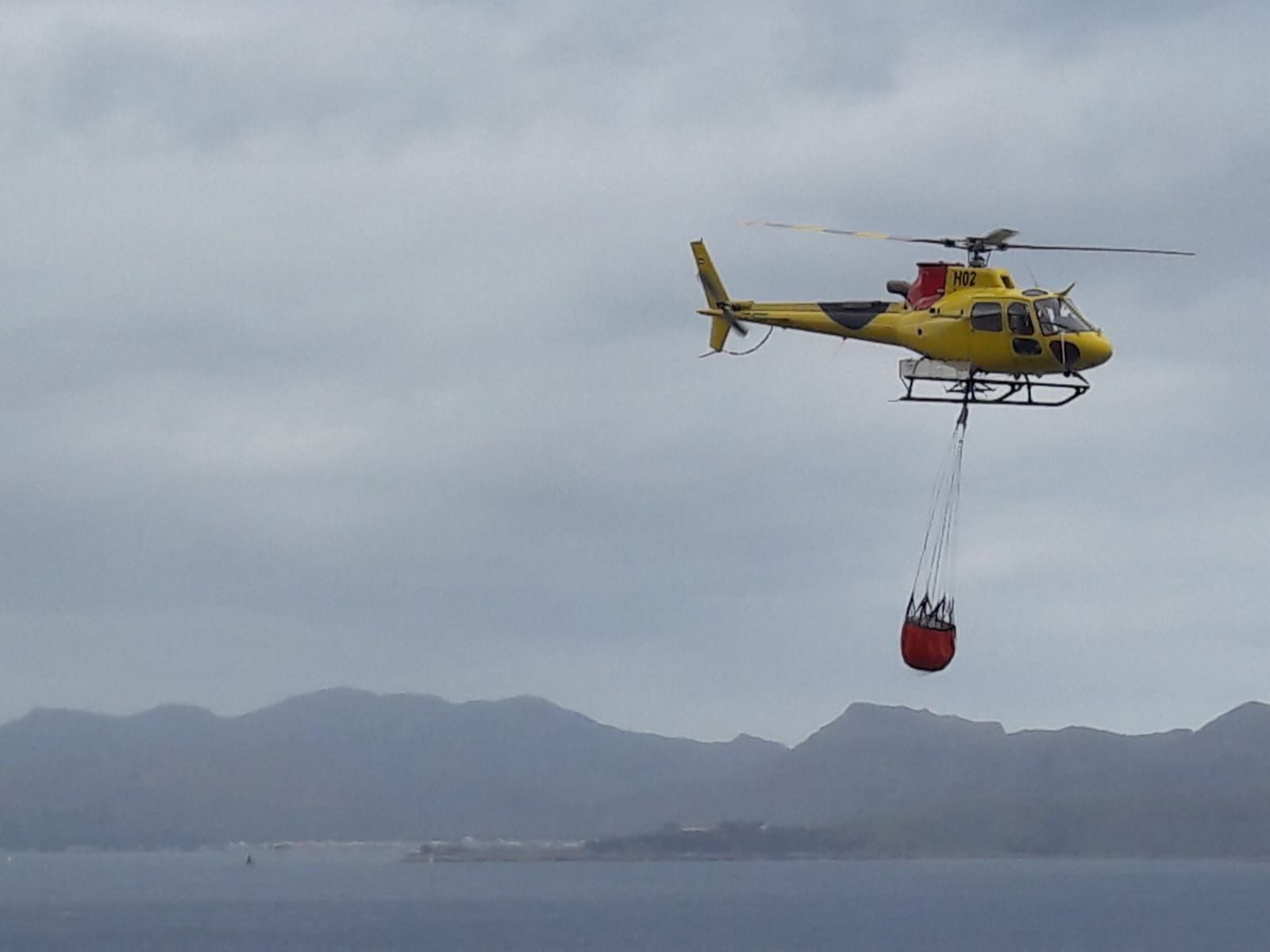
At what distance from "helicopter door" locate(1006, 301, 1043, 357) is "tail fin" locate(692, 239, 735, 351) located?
8745 mm

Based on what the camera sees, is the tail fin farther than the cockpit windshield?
Yes

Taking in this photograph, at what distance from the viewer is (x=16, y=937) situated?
585 feet

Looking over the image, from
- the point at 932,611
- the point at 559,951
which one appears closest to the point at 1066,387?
the point at 932,611

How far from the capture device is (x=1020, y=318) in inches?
1592

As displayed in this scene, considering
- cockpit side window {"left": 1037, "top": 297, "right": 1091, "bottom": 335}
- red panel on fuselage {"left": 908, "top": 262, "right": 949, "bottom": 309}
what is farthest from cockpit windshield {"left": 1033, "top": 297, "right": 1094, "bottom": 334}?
red panel on fuselage {"left": 908, "top": 262, "right": 949, "bottom": 309}

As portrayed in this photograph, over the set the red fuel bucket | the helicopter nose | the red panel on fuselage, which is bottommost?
the red fuel bucket

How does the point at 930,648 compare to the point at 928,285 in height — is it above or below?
below

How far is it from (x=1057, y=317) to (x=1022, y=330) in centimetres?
72

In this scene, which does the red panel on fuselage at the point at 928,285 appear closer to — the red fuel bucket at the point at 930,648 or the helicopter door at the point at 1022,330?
the helicopter door at the point at 1022,330

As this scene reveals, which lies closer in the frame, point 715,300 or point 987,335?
point 987,335

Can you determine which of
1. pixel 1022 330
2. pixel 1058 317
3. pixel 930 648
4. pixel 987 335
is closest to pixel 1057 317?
pixel 1058 317

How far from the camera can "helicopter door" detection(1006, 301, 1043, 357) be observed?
1585 inches

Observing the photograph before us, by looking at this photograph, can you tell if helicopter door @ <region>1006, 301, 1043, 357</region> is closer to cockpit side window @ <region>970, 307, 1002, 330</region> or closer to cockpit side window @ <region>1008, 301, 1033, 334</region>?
cockpit side window @ <region>1008, 301, 1033, 334</region>

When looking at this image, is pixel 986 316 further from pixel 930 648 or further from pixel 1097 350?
pixel 930 648
